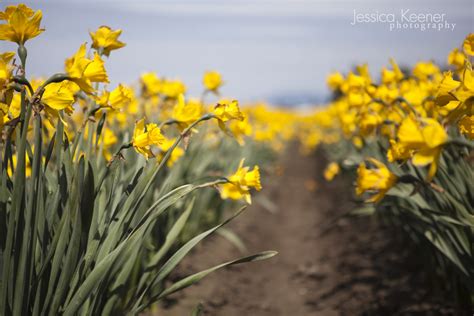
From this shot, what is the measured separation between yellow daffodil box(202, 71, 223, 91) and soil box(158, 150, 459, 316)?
1.25 m

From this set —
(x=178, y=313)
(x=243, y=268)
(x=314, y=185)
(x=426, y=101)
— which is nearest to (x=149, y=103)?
(x=243, y=268)

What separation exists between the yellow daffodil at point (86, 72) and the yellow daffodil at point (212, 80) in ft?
5.46

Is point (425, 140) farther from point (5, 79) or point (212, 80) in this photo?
point (212, 80)

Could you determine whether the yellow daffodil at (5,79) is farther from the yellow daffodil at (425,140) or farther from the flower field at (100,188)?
the yellow daffodil at (425,140)

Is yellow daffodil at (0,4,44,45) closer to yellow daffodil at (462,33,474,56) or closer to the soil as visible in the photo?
the soil

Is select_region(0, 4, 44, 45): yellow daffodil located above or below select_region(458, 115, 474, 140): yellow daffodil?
above

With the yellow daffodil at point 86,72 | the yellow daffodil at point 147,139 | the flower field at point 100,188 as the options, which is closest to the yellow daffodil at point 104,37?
the flower field at point 100,188

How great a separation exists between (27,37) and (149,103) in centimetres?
239

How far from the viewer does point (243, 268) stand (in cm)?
332

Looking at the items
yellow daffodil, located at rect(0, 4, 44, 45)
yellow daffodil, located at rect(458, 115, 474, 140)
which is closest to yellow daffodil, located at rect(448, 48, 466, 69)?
yellow daffodil, located at rect(458, 115, 474, 140)

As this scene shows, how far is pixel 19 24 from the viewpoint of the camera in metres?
1.12

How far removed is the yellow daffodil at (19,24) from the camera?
1118 mm

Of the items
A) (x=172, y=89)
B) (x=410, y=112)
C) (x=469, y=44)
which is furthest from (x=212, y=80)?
(x=469, y=44)

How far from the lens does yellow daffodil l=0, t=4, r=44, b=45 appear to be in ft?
3.67
